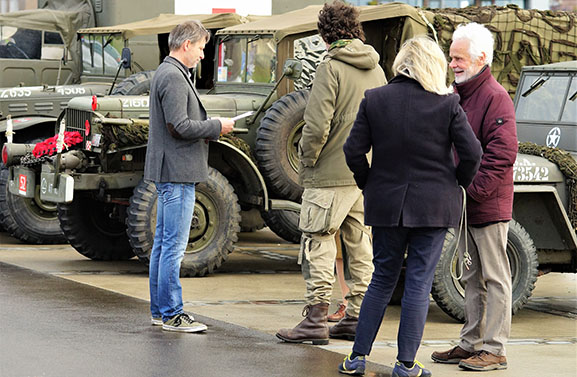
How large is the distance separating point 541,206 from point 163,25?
749 centimetres

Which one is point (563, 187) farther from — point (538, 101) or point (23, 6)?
point (23, 6)

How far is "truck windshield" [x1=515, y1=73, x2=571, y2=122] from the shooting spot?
8430mm

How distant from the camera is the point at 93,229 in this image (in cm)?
1060

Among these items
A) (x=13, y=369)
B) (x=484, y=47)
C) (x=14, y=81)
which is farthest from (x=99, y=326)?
(x=14, y=81)

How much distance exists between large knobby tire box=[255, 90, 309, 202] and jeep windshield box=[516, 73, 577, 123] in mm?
2069

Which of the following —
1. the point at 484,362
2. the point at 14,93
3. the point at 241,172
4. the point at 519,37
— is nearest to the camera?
the point at 484,362

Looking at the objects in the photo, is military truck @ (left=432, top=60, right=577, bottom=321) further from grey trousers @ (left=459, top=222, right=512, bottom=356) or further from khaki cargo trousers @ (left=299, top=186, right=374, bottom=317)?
grey trousers @ (left=459, top=222, right=512, bottom=356)

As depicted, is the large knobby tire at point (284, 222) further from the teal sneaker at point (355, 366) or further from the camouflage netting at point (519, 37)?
the teal sneaker at point (355, 366)

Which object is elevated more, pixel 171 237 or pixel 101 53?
pixel 101 53

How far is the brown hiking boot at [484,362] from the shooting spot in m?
5.98

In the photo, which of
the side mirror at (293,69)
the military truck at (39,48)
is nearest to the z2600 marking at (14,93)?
the military truck at (39,48)

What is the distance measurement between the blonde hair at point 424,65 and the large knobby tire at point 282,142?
Answer: 4266 millimetres

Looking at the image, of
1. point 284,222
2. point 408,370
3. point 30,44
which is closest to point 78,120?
point 284,222

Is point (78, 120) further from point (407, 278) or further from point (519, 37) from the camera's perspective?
point (407, 278)
